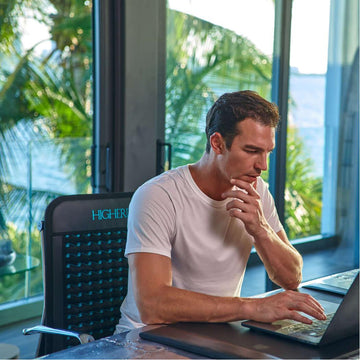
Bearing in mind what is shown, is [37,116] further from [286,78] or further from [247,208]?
[286,78]

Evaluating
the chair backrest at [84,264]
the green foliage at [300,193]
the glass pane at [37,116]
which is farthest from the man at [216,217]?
the green foliage at [300,193]

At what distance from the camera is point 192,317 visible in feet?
4.89

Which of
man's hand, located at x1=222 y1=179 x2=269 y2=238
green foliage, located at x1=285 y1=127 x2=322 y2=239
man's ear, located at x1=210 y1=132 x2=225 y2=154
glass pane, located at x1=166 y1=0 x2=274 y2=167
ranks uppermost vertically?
glass pane, located at x1=166 y1=0 x2=274 y2=167

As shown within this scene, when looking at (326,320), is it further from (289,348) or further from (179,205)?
(179,205)

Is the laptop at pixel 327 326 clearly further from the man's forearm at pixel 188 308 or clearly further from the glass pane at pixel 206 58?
the glass pane at pixel 206 58

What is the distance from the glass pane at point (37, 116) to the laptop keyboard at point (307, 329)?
1490mm

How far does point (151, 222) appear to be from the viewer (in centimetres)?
171

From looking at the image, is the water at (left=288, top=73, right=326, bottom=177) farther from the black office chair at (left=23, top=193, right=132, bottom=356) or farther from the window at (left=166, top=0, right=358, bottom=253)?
the black office chair at (left=23, top=193, right=132, bottom=356)

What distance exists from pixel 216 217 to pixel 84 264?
16.5 inches

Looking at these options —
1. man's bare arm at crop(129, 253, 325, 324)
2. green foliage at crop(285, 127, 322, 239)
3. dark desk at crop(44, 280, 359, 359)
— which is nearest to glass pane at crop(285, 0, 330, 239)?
green foliage at crop(285, 127, 322, 239)

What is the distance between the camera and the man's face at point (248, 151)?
5.97ft

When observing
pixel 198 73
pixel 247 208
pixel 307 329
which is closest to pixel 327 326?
pixel 307 329

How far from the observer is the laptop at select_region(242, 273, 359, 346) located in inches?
50.6

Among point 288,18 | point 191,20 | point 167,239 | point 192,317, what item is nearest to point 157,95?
point 191,20
